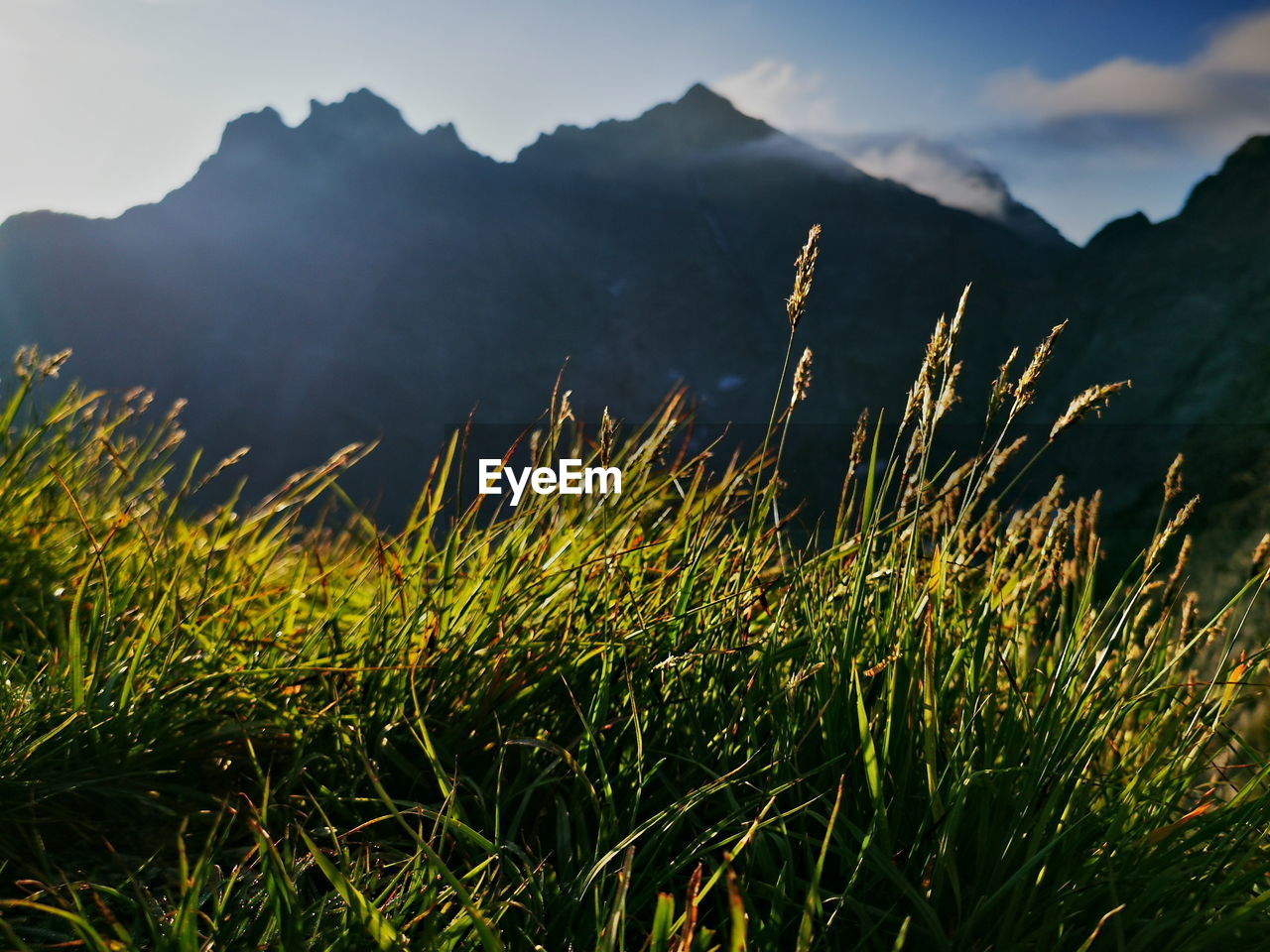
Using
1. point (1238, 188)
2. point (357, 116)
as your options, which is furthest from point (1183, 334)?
point (357, 116)

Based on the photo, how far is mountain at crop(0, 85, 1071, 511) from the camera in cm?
10088

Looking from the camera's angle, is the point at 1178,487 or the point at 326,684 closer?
the point at 1178,487

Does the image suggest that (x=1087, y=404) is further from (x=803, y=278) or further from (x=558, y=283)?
(x=558, y=283)

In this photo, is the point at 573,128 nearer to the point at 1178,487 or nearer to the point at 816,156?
the point at 816,156

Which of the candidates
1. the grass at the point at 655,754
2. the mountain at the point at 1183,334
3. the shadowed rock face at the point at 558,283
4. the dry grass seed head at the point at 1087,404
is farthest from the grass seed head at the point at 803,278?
the shadowed rock face at the point at 558,283

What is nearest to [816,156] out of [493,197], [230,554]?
[493,197]

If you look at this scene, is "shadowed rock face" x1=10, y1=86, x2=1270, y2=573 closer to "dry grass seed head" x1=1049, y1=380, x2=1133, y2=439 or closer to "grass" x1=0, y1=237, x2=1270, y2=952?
"grass" x1=0, y1=237, x2=1270, y2=952

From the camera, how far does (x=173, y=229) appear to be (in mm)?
107812

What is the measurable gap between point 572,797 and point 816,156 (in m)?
139

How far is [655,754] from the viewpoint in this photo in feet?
5.70
